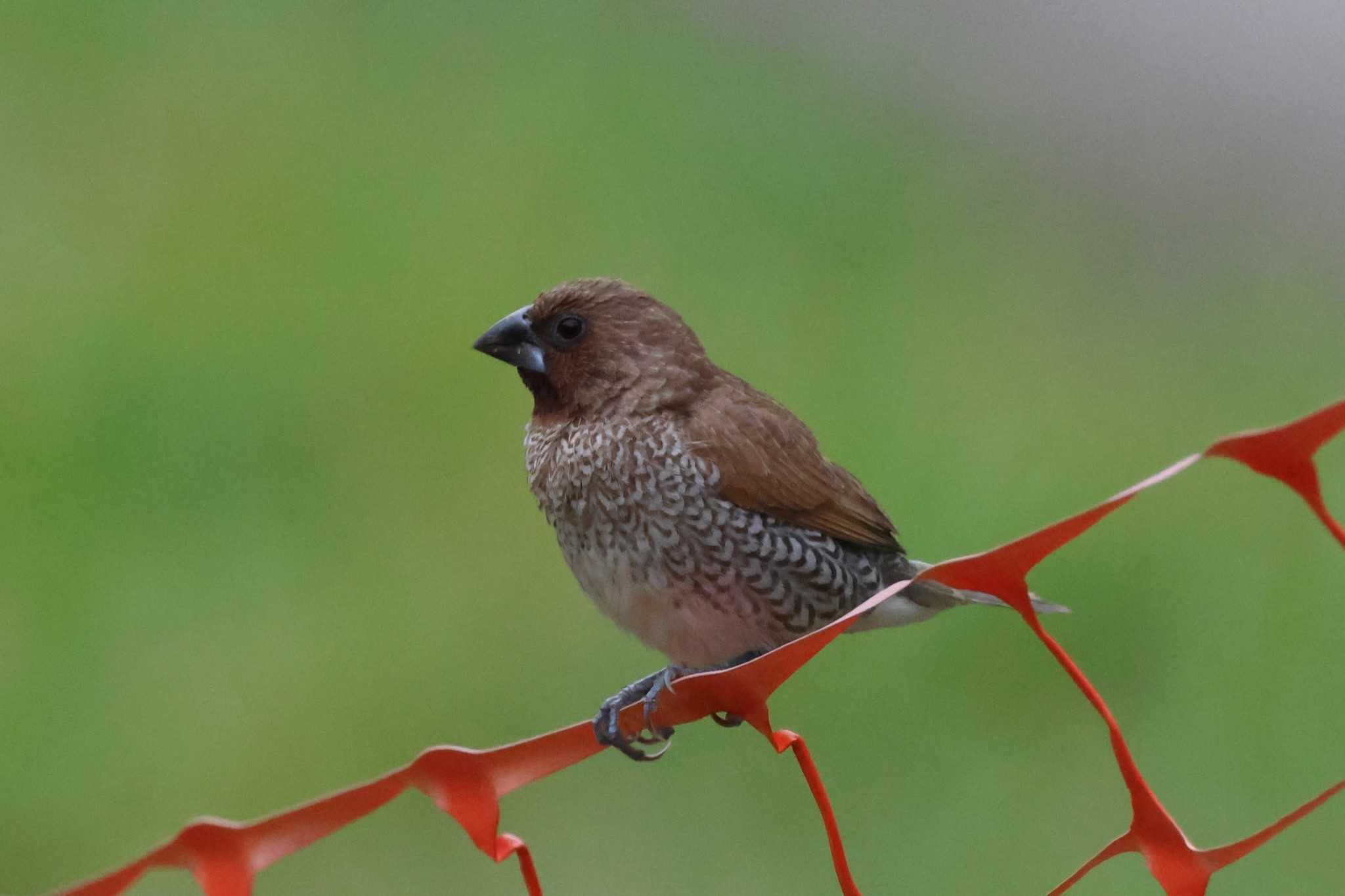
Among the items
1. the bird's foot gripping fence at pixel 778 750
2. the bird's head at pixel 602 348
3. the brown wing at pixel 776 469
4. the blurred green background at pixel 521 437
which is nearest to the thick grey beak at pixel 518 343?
the bird's head at pixel 602 348

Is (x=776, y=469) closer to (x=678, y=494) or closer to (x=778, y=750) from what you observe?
(x=678, y=494)

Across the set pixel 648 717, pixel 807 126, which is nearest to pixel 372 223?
pixel 807 126

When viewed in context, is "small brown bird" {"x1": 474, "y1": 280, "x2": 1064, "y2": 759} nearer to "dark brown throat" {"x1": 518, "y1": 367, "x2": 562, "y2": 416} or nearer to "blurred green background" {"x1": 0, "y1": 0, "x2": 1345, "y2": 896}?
"dark brown throat" {"x1": 518, "y1": 367, "x2": 562, "y2": 416}

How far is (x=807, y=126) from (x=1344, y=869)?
3536mm

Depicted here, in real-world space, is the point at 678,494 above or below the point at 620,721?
above

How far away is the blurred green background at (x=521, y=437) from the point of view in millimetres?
4750

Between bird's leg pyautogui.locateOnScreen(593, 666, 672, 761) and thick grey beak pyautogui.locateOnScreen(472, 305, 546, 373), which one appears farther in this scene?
thick grey beak pyautogui.locateOnScreen(472, 305, 546, 373)

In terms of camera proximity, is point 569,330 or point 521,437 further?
point 521,437

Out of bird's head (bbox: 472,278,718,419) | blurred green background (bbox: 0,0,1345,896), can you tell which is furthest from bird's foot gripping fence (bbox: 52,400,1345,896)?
blurred green background (bbox: 0,0,1345,896)

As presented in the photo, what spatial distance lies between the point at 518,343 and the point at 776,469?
0.44 m

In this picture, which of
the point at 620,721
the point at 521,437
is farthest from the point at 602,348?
the point at 521,437

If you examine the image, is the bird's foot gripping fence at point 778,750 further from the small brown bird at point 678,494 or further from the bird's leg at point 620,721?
the small brown bird at point 678,494

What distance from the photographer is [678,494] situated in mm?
2832

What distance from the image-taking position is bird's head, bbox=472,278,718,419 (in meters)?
2.93
